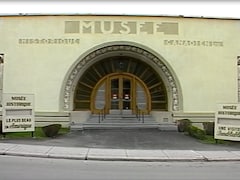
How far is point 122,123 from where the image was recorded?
22219 millimetres

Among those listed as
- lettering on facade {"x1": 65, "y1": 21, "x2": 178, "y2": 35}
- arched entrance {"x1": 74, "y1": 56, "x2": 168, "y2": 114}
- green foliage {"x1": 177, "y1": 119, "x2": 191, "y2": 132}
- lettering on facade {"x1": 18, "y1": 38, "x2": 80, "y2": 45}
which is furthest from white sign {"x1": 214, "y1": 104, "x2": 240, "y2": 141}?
lettering on facade {"x1": 18, "y1": 38, "x2": 80, "y2": 45}

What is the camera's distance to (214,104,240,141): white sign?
1628 centimetres

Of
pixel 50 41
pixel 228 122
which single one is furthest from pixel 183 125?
pixel 50 41

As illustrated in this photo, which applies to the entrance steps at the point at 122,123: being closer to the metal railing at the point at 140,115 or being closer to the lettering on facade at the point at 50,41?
the metal railing at the point at 140,115

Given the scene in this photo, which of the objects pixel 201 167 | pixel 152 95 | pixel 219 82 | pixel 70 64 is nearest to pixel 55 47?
pixel 70 64

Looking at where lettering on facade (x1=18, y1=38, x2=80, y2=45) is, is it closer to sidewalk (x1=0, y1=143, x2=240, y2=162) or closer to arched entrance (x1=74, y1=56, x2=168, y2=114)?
arched entrance (x1=74, y1=56, x2=168, y2=114)

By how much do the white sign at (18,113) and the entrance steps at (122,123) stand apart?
14.8ft

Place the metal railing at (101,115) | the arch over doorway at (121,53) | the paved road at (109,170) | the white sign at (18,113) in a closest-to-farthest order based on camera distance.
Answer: the paved road at (109,170), the white sign at (18,113), the arch over doorway at (121,53), the metal railing at (101,115)

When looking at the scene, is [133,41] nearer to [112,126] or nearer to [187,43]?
[187,43]

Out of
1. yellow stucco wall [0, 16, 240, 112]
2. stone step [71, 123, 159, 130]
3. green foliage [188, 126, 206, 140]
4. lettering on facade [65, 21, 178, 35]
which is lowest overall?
green foliage [188, 126, 206, 140]

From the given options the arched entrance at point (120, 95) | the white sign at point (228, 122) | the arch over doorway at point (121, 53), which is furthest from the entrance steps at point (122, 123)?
the white sign at point (228, 122)

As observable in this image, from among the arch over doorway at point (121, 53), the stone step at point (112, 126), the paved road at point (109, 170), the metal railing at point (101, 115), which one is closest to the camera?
the paved road at point (109, 170)

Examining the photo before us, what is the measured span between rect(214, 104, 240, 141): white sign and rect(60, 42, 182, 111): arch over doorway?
19.8ft

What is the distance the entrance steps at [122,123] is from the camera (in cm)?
2180
